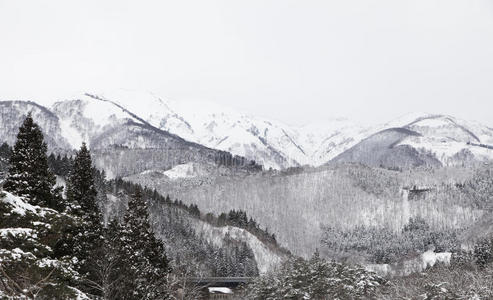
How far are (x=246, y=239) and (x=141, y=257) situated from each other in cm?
12976

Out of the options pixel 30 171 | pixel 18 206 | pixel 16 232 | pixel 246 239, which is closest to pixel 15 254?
pixel 16 232

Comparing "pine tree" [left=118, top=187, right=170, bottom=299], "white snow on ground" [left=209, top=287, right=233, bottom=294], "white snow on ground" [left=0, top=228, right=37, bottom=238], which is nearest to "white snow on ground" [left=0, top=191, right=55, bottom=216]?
"white snow on ground" [left=0, top=228, right=37, bottom=238]

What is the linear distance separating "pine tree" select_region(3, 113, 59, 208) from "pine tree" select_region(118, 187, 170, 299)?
6.76m

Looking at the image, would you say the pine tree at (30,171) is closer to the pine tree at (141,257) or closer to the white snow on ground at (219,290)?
the pine tree at (141,257)

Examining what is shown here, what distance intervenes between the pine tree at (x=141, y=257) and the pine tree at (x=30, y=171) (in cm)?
676

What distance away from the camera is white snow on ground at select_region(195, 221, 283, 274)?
160 metres

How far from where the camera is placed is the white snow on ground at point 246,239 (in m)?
160

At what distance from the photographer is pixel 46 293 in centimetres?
1388

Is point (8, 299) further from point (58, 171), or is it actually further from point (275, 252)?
point (275, 252)

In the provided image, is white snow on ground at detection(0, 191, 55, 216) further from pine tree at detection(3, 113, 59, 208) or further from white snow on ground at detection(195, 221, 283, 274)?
white snow on ground at detection(195, 221, 283, 274)

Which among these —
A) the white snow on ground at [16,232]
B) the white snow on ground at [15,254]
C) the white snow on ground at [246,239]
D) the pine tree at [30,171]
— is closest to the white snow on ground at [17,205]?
the white snow on ground at [16,232]

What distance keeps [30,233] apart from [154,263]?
29.5 metres

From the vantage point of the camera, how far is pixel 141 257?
37469mm

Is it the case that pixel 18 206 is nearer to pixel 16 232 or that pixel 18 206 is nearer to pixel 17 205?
pixel 17 205
